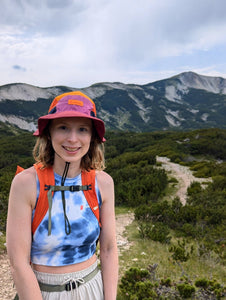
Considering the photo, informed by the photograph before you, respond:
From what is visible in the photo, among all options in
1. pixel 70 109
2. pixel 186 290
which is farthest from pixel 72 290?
pixel 186 290

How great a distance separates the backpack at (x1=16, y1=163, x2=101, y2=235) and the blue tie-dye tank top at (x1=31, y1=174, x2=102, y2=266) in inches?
1.0

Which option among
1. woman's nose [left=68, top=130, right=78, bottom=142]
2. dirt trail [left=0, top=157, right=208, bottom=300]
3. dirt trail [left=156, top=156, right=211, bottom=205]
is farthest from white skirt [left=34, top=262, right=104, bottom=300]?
dirt trail [left=156, top=156, right=211, bottom=205]

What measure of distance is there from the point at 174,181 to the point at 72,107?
39.6 feet

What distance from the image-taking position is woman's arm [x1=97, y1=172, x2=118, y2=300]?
1.59 m

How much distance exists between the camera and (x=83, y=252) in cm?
149

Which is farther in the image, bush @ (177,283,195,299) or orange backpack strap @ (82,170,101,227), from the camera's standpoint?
bush @ (177,283,195,299)

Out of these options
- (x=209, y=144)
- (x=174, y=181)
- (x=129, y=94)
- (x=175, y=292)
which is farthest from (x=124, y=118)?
(x=175, y=292)

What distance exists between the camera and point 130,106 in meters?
124

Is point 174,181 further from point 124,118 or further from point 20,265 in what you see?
point 124,118

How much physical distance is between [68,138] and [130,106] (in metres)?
125

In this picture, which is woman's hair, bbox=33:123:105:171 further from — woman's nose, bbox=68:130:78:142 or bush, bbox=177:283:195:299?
bush, bbox=177:283:195:299

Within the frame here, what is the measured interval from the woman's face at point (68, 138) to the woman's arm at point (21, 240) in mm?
299

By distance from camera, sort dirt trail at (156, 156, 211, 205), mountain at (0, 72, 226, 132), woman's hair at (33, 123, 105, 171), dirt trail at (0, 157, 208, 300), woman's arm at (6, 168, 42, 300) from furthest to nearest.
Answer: mountain at (0, 72, 226, 132), dirt trail at (156, 156, 211, 205), dirt trail at (0, 157, 208, 300), woman's hair at (33, 123, 105, 171), woman's arm at (6, 168, 42, 300)

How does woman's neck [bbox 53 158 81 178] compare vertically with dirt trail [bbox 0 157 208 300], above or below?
above
